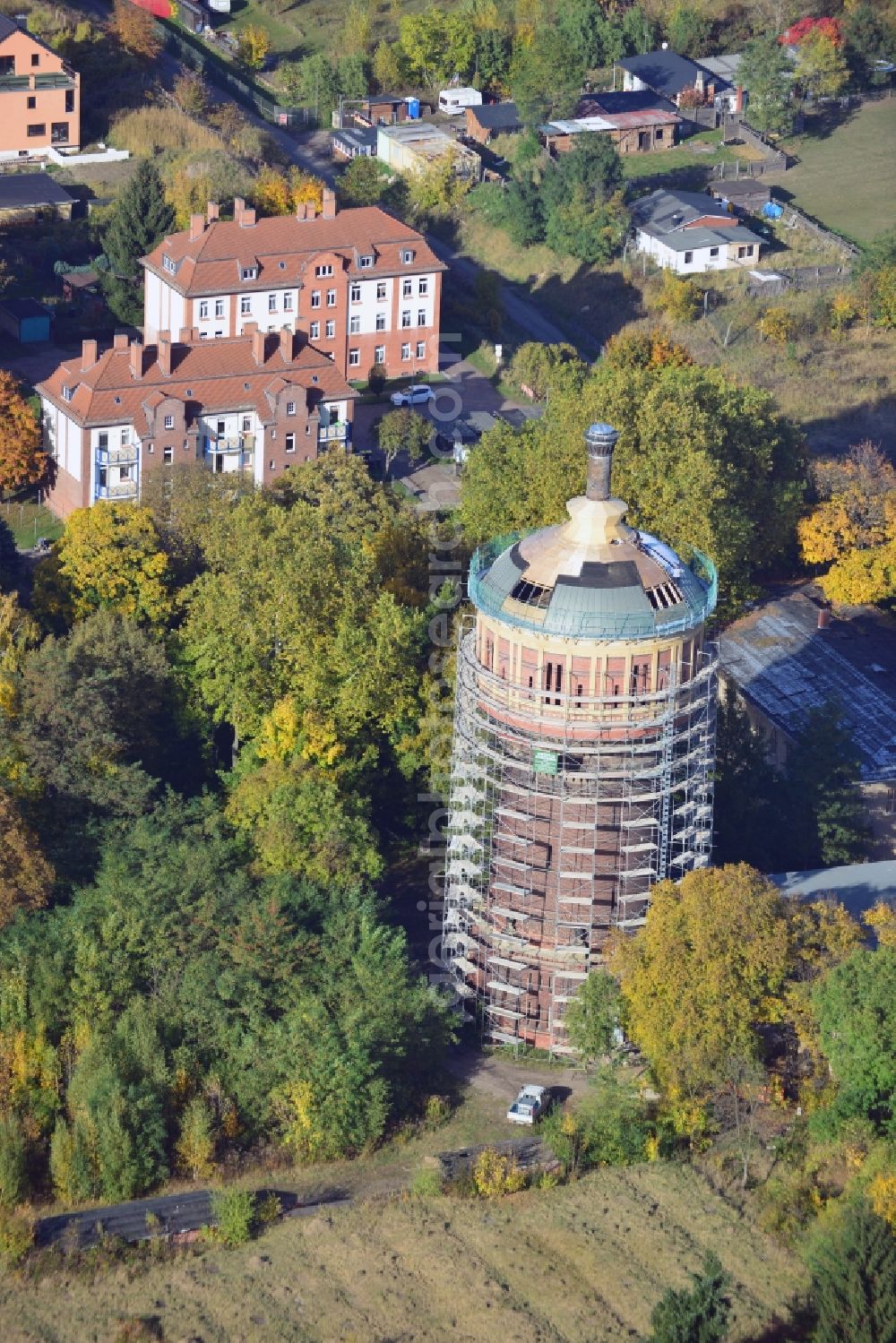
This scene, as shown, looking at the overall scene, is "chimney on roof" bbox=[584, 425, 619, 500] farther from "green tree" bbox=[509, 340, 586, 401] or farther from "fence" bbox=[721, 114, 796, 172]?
"fence" bbox=[721, 114, 796, 172]

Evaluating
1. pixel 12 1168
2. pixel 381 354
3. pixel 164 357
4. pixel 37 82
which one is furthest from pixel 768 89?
pixel 12 1168

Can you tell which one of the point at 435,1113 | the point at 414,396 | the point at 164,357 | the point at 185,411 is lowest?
the point at 435,1113

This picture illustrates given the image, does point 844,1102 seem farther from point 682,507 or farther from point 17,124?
point 17,124

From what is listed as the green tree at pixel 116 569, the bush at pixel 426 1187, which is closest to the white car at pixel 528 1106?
the bush at pixel 426 1187

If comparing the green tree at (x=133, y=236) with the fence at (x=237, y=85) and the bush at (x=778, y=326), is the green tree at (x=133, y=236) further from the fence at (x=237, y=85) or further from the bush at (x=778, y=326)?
the bush at (x=778, y=326)

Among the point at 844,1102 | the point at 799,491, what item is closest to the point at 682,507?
the point at 799,491

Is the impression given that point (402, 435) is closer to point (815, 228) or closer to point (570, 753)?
point (570, 753)
